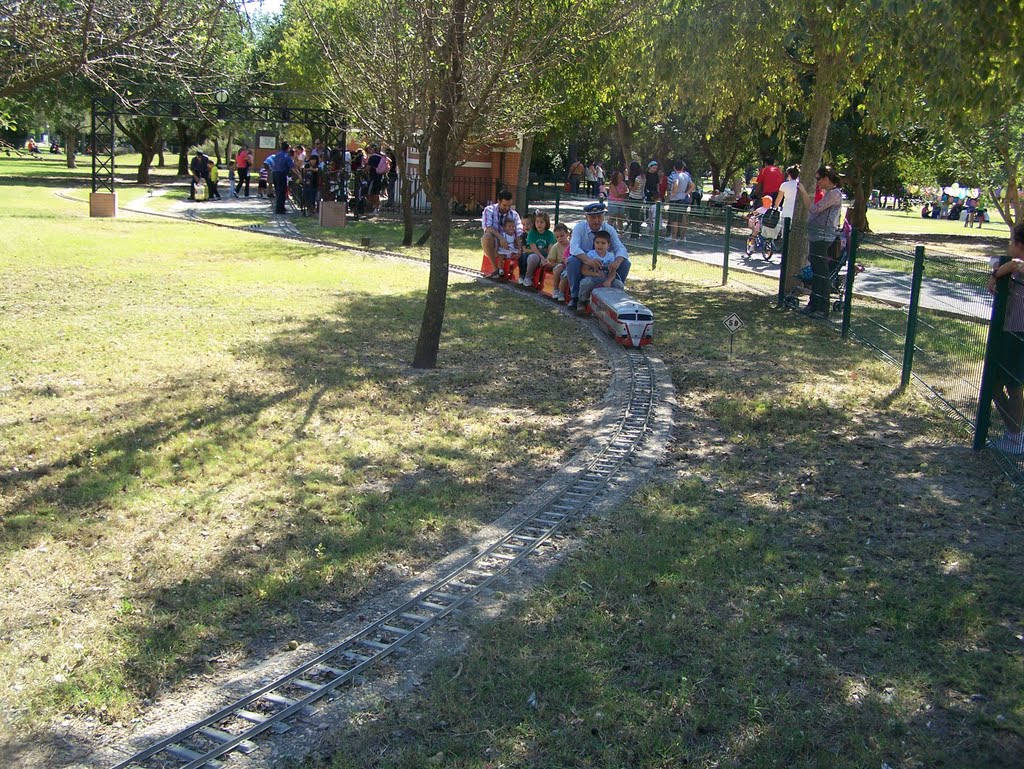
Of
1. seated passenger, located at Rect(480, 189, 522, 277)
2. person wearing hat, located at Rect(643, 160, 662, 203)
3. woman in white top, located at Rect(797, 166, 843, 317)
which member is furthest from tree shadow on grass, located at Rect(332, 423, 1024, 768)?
person wearing hat, located at Rect(643, 160, 662, 203)

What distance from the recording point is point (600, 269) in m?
13.9

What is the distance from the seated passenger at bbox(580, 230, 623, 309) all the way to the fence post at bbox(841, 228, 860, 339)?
287cm

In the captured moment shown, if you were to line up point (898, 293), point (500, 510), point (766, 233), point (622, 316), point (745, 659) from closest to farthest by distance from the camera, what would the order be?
point (745, 659)
point (500, 510)
point (898, 293)
point (622, 316)
point (766, 233)

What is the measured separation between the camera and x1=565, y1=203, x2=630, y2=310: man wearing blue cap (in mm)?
13789

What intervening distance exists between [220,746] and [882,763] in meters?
2.58

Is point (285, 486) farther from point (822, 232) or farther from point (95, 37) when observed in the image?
point (822, 232)

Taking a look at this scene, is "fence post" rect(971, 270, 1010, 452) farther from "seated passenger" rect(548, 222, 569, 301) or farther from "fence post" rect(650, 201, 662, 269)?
"fence post" rect(650, 201, 662, 269)

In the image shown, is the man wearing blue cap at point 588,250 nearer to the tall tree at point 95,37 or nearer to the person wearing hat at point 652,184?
the tall tree at point 95,37

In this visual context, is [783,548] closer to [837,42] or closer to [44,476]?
[44,476]

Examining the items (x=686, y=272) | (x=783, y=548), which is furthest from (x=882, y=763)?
(x=686, y=272)

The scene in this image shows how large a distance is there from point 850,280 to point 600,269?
126 inches

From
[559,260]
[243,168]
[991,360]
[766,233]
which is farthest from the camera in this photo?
[243,168]

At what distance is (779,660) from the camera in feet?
15.7

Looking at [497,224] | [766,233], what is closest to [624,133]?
[766,233]
